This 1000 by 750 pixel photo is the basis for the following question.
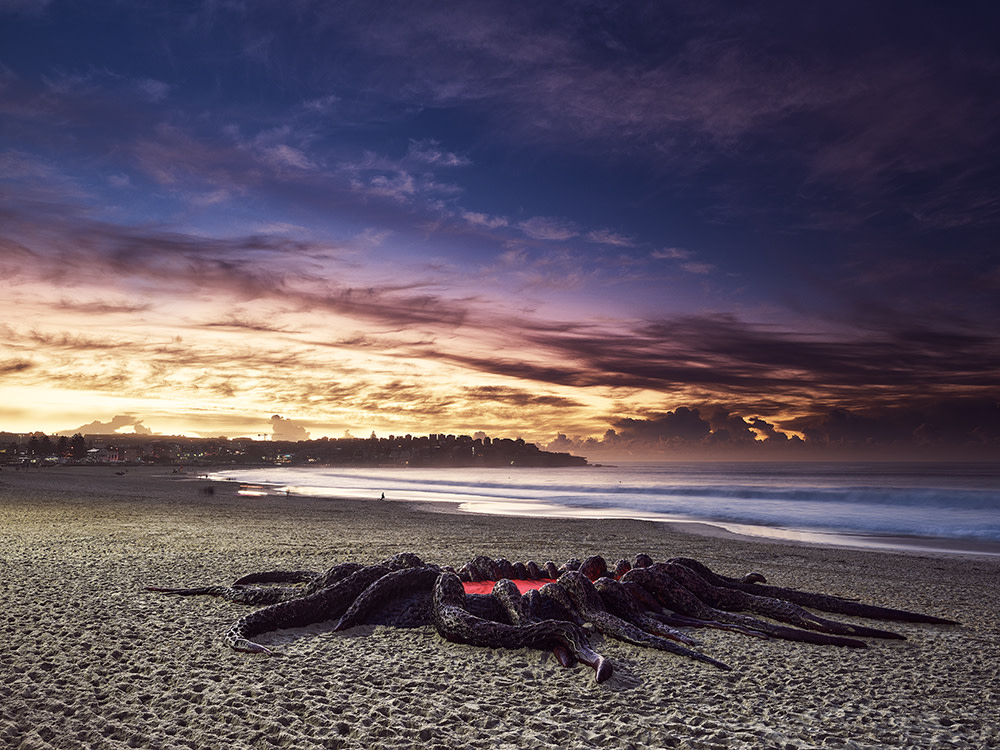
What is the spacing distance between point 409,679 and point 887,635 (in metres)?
4.94

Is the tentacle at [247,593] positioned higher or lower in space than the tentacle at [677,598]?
lower

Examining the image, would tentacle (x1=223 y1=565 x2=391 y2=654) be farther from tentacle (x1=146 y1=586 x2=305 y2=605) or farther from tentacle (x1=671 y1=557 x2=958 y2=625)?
tentacle (x1=671 y1=557 x2=958 y2=625)

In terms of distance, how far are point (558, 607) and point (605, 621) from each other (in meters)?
0.49

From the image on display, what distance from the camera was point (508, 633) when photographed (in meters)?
5.45

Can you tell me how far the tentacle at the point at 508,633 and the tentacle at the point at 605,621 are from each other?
1.76 ft

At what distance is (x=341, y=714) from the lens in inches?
162

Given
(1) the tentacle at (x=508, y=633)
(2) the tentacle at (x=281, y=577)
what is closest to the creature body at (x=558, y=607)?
(1) the tentacle at (x=508, y=633)

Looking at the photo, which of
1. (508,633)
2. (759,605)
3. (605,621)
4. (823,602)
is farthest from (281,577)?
(823,602)

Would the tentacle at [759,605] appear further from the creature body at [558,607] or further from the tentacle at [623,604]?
the tentacle at [623,604]

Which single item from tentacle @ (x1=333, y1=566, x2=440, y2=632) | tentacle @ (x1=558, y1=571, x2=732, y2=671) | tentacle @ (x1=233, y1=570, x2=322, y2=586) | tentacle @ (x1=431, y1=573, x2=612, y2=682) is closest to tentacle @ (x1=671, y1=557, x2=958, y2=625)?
tentacle @ (x1=558, y1=571, x2=732, y2=671)

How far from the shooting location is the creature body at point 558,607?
18.1 feet

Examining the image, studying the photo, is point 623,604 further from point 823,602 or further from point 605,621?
point 823,602

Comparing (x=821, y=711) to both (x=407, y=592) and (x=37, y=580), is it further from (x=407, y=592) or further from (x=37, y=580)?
(x=37, y=580)

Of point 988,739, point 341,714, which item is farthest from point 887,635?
point 341,714
